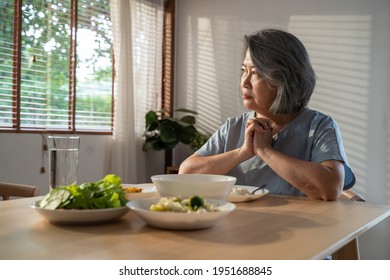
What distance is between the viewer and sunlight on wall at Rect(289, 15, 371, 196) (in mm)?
3465

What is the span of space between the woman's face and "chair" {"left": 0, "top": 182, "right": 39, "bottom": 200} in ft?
2.86

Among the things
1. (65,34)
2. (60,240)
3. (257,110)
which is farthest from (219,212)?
(65,34)

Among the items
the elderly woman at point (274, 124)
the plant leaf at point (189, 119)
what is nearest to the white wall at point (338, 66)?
the plant leaf at point (189, 119)

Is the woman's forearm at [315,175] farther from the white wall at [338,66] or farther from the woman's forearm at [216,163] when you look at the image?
the white wall at [338,66]

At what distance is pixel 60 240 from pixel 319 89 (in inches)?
128

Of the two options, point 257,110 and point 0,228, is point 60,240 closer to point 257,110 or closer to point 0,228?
point 0,228

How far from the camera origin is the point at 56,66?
342 centimetres

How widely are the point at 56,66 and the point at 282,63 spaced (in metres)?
2.29

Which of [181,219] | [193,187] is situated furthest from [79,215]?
[193,187]

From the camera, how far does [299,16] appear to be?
3.78 meters

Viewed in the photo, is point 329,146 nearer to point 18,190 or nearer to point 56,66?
point 18,190

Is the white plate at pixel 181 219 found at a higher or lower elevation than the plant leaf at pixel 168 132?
lower

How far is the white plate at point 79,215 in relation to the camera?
0.83 m
